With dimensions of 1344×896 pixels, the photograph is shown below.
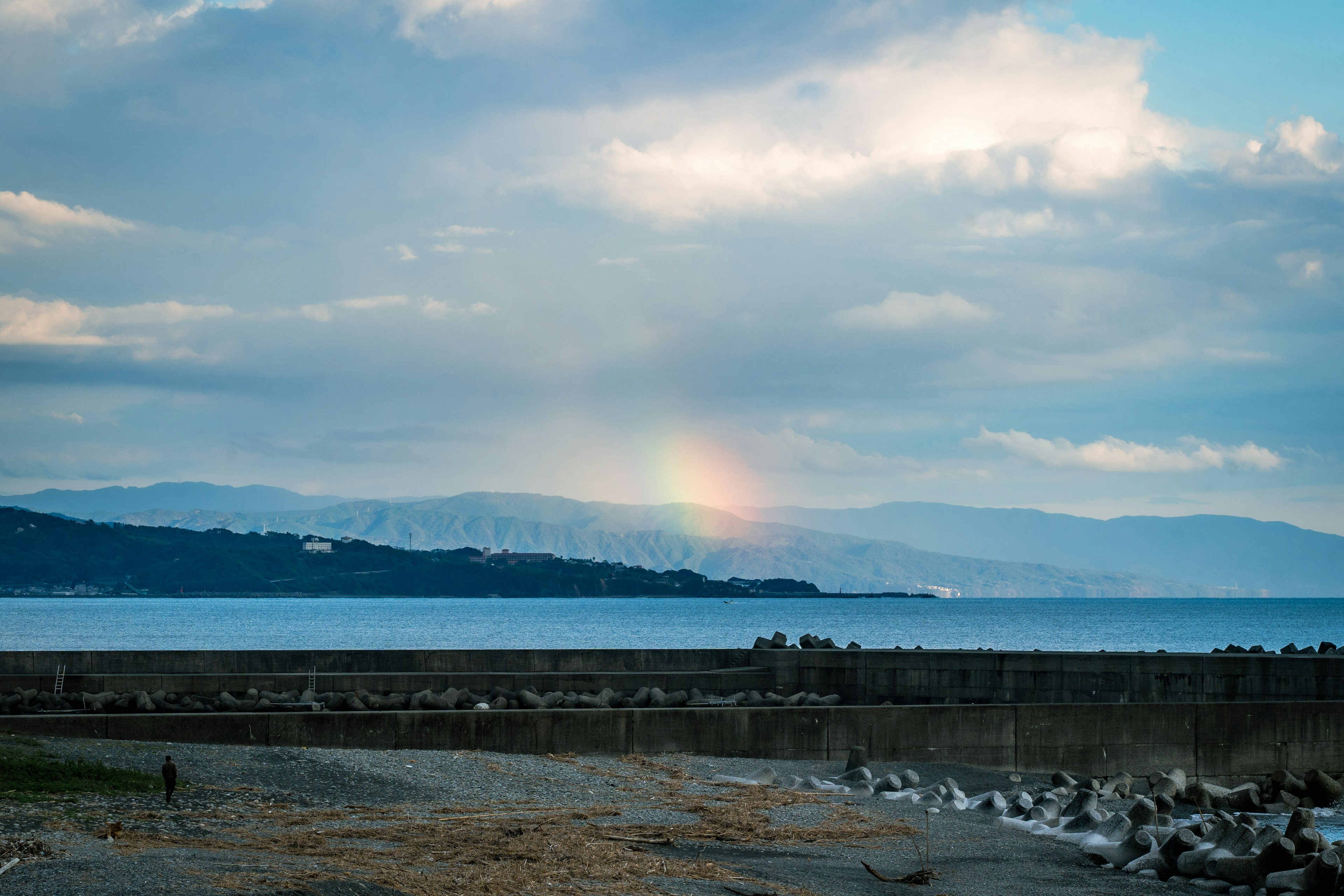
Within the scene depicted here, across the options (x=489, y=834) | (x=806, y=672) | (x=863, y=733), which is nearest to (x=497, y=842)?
(x=489, y=834)

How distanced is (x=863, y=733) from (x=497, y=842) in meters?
7.32

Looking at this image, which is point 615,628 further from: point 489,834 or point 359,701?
point 489,834

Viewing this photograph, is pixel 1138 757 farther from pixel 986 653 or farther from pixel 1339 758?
pixel 986 653

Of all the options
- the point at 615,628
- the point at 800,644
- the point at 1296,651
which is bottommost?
the point at 615,628

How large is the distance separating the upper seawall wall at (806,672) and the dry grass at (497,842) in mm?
10900

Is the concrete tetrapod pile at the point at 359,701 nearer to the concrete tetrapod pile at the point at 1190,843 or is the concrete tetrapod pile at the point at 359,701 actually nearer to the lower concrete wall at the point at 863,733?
the lower concrete wall at the point at 863,733

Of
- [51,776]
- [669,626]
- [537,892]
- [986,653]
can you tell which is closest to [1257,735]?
[986,653]

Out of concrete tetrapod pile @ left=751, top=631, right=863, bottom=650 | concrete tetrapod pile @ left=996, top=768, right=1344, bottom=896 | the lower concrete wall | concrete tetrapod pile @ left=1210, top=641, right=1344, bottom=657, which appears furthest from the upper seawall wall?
concrete tetrapod pile @ left=996, top=768, right=1344, bottom=896

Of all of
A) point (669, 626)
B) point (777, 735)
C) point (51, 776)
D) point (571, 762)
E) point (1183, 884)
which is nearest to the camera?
point (1183, 884)

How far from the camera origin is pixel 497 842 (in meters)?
10.8

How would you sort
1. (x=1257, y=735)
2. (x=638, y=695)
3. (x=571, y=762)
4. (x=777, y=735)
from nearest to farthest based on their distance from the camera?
(x=571, y=762), (x=777, y=735), (x=1257, y=735), (x=638, y=695)

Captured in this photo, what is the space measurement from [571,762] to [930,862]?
5.26 metres

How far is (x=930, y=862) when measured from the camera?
38.1ft

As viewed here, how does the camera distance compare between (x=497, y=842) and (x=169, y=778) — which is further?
(x=169, y=778)
